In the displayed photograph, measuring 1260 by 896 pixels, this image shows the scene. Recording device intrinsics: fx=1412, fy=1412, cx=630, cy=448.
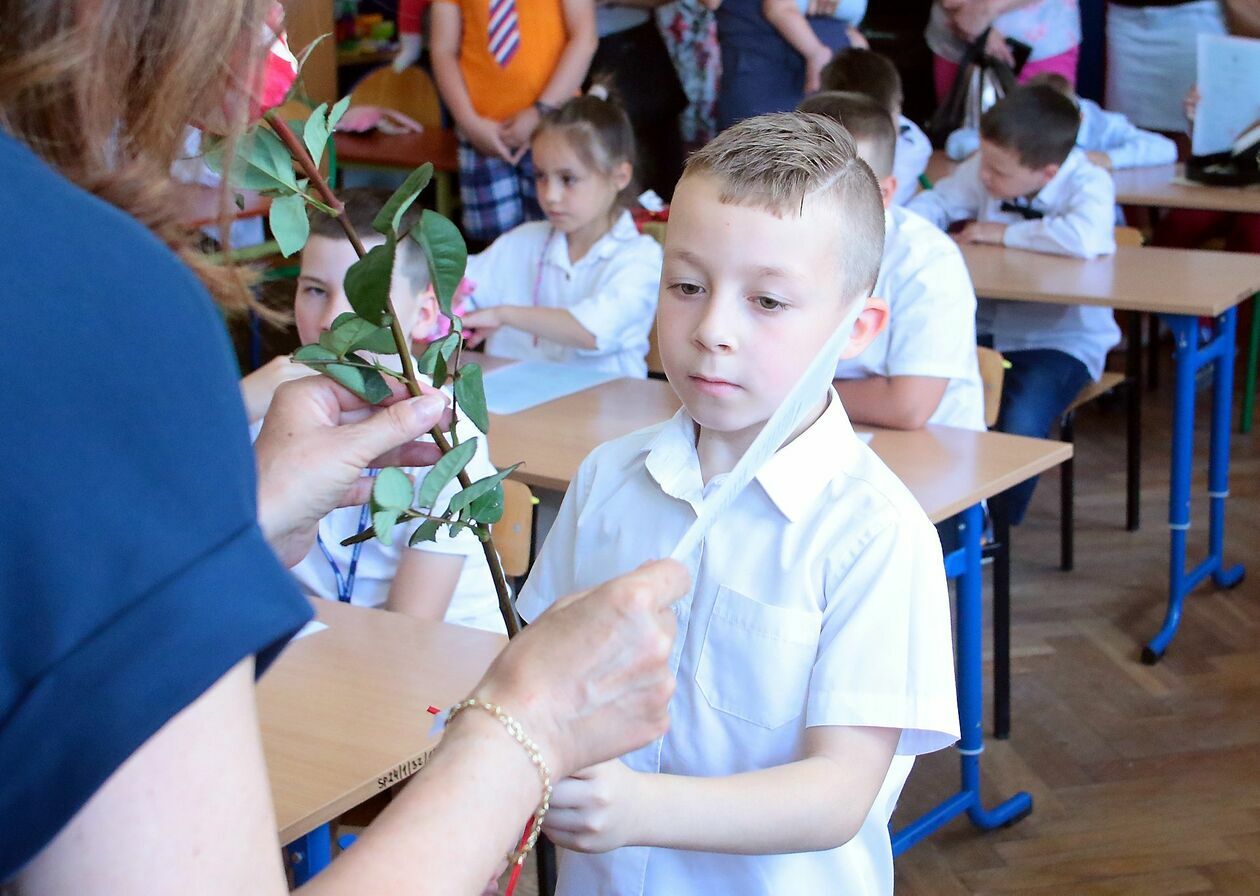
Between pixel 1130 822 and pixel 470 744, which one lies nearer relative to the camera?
pixel 470 744

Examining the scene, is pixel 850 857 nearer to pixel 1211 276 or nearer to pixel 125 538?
pixel 125 538

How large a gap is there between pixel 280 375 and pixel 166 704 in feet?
5.84

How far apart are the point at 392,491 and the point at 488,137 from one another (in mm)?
4016

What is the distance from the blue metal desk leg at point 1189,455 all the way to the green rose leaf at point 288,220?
2.64 metres

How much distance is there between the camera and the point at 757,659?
123 cm

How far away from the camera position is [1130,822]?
8.44 feet

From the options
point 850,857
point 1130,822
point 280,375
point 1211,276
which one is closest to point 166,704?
point 850,857

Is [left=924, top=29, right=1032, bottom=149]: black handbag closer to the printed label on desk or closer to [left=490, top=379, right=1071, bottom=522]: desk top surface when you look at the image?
[left=490, top=379, right=1071, bottom=522]: desk top surface

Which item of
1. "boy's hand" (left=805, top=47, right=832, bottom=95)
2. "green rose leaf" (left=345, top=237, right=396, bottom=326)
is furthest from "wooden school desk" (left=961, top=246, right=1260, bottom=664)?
"green rose leaf" (left=345, top=237, right=396, bottom=326)

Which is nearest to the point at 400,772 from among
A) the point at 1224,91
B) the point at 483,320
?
the point at 483,320

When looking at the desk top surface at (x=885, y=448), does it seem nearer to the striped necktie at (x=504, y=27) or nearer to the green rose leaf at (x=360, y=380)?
the green rose leaf at (x=360, y=380)

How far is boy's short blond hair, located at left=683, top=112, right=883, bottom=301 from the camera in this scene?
1.23 meters

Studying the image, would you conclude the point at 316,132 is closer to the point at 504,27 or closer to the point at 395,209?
the point at 395,209

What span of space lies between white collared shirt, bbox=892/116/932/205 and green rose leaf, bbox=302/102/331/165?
3618 mm
